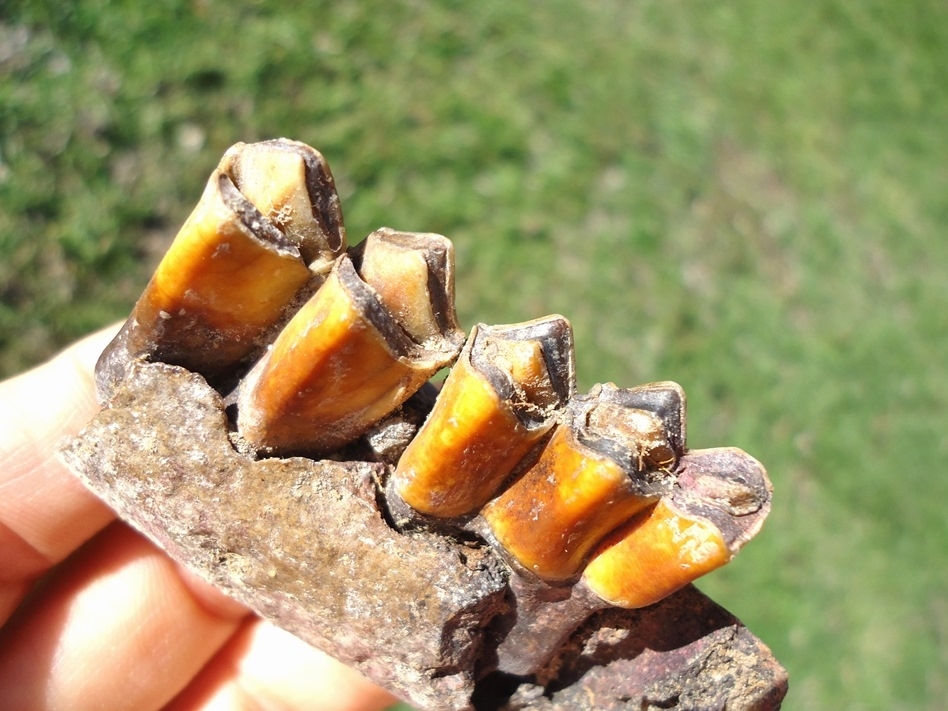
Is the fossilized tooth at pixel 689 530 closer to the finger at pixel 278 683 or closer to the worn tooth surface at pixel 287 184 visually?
the worn tooth surface at pixel 287 184

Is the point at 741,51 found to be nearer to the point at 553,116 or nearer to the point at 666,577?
the point at 553,116

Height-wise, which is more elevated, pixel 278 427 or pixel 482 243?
pixel 278 427

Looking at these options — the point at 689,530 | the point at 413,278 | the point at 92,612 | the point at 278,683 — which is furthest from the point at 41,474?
the point at 689,530

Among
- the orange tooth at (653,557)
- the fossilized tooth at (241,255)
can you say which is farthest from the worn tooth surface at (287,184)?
the orange tooth at (653,557)

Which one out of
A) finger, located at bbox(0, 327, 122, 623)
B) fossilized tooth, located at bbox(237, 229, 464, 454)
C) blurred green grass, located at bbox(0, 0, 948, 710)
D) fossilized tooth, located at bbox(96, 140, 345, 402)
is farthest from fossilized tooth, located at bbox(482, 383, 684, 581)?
blurred green grass, located at bbox(0, 0, 948, 710)

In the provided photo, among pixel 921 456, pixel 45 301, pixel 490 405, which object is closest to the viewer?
pixel 490 405

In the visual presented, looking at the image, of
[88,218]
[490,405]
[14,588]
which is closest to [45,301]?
[88,218]
